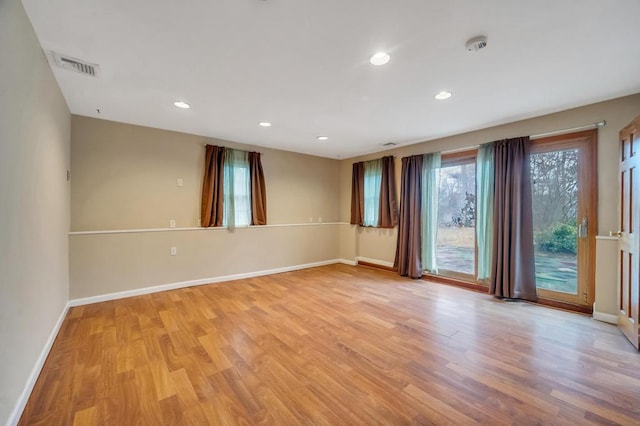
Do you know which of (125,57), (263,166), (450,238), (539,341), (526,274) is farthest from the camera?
(263,166)

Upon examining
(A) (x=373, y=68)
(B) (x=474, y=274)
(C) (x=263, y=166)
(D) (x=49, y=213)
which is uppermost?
(A) (x=373, y=68)

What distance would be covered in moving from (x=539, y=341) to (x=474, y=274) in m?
1.66

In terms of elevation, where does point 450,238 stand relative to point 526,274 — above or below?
above

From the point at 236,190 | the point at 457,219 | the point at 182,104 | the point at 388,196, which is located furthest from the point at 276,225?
the point at 457,219

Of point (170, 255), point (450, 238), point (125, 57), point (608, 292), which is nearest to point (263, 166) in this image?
point (170, 255)

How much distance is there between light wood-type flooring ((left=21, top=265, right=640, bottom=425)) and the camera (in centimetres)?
159

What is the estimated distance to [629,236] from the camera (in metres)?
2.47

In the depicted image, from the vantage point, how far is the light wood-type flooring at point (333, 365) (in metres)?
1.59

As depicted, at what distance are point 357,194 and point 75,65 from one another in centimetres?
466

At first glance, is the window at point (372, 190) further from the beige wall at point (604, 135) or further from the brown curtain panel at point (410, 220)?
the beige wall at point (604, 135)

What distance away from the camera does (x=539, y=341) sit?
2.46 metres

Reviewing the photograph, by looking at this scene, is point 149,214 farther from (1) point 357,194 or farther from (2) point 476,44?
(2) point 476,44

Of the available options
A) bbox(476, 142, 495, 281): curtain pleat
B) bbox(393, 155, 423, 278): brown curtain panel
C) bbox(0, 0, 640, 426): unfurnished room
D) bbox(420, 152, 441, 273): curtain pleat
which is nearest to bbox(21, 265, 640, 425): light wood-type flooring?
bbox(0, 0, 640, 426): unfurnished room

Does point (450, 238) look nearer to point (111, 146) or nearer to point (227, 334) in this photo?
point (227, 334)
